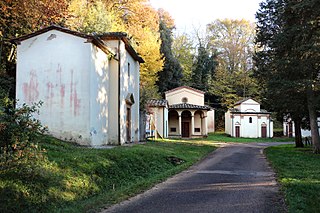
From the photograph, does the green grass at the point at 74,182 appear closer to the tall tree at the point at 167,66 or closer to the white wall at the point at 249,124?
the tall tree at the point at 167,66

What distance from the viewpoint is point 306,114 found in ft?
80.6

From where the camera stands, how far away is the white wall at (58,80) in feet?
51.1

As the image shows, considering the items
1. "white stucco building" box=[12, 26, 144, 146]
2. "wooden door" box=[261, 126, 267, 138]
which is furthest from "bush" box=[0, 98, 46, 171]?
"wooden door" box=[261, 126, 267, 138]

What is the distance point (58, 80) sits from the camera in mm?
15969

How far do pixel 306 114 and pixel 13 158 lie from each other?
22772 mm

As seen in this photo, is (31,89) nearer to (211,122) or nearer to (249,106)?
(249,106)

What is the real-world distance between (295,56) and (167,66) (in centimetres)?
2934

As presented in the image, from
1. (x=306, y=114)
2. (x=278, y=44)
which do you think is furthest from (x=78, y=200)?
(x=306, y=114)

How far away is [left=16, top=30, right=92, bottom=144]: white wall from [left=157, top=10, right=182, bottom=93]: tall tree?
30275mm

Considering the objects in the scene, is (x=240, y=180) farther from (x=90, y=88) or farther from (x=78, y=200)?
(x=90, y=88)

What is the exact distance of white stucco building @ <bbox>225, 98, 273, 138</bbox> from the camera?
169ft

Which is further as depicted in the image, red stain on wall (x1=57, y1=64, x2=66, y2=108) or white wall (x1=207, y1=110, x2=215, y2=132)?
white wall (x1=207, y1=110, x2=215, y2=132)

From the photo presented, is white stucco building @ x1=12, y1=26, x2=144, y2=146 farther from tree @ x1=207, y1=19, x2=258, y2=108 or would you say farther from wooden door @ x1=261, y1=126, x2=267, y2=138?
tree @ x1=207, y1=19, x2=258, y2=108

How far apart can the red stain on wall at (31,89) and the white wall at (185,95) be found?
2989 cm
